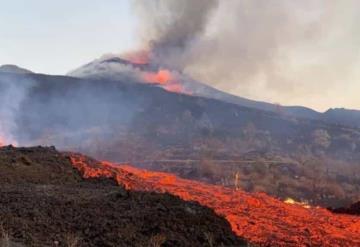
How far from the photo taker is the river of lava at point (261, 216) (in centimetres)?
2659

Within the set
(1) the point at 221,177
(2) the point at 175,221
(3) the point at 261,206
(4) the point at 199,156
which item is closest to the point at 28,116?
(4) the point at 199,156

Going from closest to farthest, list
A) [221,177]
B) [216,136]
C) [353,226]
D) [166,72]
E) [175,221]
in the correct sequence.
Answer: [175,221] → [353,226] → [221,177] → [216,136] → [166,72]

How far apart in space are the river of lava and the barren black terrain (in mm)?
4957

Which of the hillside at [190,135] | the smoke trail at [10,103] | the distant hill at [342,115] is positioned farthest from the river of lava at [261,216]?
the distant hill at [342,115]

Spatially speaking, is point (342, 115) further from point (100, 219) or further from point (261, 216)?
point (100, 219)

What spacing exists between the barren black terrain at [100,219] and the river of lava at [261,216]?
496cm

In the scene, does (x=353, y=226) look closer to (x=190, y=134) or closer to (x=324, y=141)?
(x=190, y=134)

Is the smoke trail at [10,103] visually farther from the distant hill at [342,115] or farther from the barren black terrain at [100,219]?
the distant hill at [342,115]

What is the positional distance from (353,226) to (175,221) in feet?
51.2

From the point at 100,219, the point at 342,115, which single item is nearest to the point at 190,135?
the point at 100,219

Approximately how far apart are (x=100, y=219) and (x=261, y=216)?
47.9ft

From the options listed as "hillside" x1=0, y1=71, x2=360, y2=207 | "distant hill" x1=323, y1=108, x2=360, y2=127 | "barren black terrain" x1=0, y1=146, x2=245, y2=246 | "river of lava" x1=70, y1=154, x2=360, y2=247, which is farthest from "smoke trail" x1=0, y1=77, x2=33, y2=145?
"distant hill" x1=323, y1=108, x2=360, y2=127

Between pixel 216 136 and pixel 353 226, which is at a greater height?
pixel 216 136

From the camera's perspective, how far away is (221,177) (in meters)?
55.9
